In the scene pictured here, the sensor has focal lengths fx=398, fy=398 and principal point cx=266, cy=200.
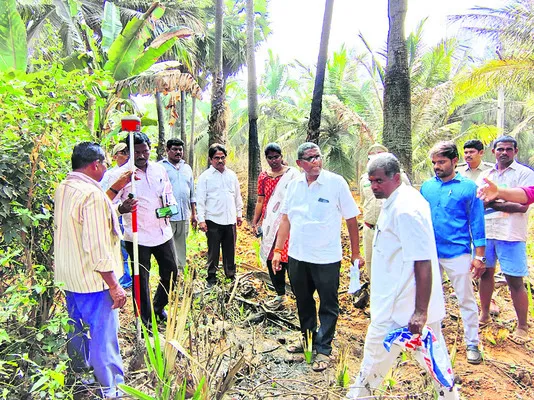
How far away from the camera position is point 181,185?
5.56 m

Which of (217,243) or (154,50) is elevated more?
(154,50)

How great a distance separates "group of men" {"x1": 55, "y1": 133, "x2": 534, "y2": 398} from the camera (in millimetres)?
2582

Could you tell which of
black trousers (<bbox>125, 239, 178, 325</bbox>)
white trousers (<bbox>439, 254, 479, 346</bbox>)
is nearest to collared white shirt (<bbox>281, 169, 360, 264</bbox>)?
white trousers (<bbox>439, 254, 479, 346</bbox>)

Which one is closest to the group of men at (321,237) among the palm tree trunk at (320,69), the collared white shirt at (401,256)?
the collared white shirt at (401,256)

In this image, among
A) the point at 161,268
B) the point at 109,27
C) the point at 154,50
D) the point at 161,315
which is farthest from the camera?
the point at 109,27

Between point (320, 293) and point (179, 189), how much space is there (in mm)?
2694

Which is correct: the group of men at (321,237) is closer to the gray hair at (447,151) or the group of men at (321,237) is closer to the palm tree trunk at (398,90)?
the gray hair at (447,151)

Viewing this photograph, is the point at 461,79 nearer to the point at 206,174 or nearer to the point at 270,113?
the point at 206,174

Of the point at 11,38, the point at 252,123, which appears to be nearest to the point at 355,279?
the point at 11,38

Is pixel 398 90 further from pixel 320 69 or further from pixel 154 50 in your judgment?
pixel 154 50

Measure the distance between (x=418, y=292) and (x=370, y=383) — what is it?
72cm

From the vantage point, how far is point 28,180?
255 cm

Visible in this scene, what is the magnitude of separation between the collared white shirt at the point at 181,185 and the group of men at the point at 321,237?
16 mm

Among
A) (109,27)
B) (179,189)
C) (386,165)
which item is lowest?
(179,189)
